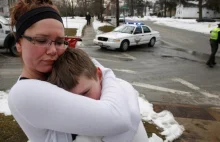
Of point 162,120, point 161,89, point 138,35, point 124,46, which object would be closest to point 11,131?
point 162,120

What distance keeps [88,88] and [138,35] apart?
49.7 feet

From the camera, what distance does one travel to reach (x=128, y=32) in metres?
15.8

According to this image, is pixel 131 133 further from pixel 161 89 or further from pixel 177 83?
pixel 177 83

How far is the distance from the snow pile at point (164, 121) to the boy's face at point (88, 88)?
10.5ft

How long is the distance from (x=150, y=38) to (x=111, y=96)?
1635 cm

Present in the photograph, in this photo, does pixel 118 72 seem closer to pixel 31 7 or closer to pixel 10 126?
pixel 10 126

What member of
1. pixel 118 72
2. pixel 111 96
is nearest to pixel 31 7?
pixel 111 96

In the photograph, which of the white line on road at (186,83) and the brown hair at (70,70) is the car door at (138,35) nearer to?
the white line on road at (186,83)

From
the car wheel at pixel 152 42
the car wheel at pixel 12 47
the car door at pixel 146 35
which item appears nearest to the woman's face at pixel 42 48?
the car wheel at pixel 12 47

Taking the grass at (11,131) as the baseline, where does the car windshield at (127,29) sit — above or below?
above

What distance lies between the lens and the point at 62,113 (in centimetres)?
105

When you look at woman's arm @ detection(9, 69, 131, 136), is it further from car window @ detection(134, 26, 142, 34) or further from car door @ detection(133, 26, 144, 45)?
car window @ detection(134, 26, 142, 34)

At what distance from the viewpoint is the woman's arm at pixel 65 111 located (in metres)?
1.06

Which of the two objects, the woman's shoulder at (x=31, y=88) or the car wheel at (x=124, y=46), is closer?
the woman's shoulder at (x=31, y=88)
